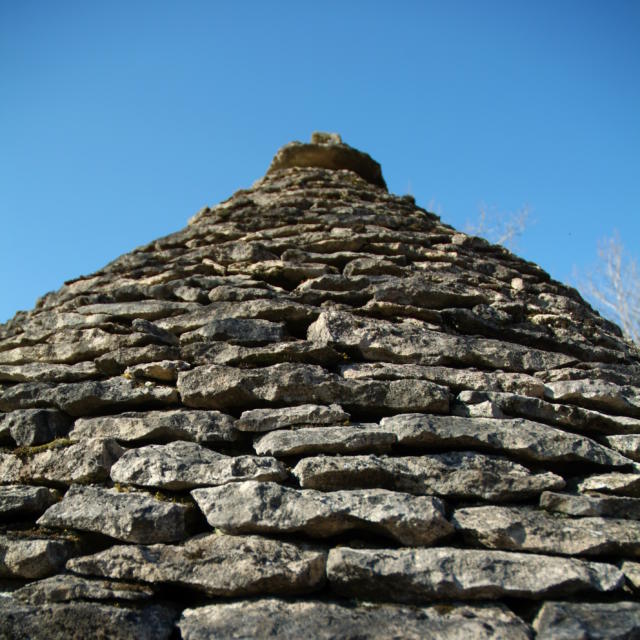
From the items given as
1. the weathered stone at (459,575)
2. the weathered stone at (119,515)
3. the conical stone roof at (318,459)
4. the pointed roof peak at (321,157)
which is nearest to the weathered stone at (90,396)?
the conical stone roof at (318,459)

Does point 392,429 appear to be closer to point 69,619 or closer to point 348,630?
point 348,630

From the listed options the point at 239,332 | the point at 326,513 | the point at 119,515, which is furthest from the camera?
the point at 239,332

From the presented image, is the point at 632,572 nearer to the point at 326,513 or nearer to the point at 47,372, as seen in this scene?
the point at 326,513

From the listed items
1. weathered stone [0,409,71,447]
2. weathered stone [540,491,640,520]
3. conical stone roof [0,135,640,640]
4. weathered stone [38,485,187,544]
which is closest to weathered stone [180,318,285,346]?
conical stone roof [0,135,640,640]

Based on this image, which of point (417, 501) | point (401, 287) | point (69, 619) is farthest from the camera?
point (401, 287)

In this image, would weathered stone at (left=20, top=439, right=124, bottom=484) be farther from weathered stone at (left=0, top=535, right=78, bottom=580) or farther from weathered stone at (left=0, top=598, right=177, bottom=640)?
weathered stone at (left=0, top=598, right=177, bottom=640)

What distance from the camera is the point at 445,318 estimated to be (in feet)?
10.8

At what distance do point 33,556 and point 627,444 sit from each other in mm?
2326

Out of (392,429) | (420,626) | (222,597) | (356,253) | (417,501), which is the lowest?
(420,626)

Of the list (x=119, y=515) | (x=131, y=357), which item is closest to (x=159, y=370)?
(x=131, y=357)

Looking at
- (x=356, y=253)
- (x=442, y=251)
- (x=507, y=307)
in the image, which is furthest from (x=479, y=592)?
(x=442, y=251)

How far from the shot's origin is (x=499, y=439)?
2355 mm

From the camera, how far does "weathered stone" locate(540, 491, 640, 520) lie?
2098mm

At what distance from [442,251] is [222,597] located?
294 centimetres
